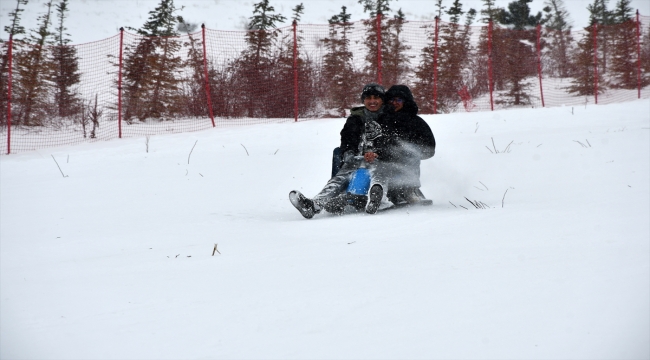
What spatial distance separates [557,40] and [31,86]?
917 inches

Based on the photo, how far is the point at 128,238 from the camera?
3.09 metres

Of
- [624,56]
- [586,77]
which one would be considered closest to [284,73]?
[586,77]

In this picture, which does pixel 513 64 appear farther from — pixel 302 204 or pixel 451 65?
pixel 302 204

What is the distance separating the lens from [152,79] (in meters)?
14.1

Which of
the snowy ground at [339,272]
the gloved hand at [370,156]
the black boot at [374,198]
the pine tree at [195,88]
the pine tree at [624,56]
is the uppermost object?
the pine tree at [624,56]

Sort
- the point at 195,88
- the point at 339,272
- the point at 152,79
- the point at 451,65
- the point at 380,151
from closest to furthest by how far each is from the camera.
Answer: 1. the point at 339,272
2. the point at 380,151
3. the point at 195,88
4. the point at 152,79
5. the point at 451,65

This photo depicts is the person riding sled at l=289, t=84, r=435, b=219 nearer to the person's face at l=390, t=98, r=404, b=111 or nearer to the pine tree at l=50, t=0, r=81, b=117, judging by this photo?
the person's face at l=390, t=98, r=404, b=111

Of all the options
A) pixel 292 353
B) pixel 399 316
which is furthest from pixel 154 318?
pixel 399 316

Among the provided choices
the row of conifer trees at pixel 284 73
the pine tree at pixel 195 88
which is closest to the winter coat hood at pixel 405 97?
the row of conifer trees at pixel 284 73

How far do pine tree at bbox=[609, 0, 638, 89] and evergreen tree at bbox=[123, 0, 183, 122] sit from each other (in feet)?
47.1

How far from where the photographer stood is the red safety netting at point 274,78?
12469mm

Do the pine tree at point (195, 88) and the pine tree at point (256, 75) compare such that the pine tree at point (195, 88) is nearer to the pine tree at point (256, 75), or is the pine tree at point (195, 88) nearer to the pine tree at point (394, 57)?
the pine tree at point (256, 75)

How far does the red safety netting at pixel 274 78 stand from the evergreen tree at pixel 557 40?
2733 mm

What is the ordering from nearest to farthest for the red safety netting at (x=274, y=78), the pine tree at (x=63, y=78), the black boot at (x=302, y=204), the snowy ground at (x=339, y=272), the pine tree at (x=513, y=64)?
the snowy ground at (x=339, y=272) → the black boot at (x=302, y=204) → the red safety netting at (x=274, y=78) → the pine tree at (x=63, y=78) → the pine tree at (x=513, y=64)
